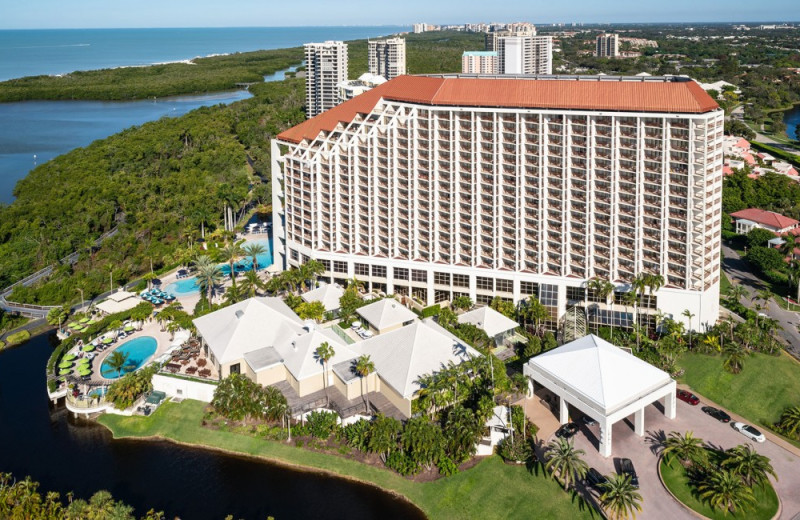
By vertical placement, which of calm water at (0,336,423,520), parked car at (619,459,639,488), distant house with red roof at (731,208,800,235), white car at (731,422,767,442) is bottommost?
calm water at (0,336,423,520)

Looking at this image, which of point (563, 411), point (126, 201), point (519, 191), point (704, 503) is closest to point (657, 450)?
point (704, 503)

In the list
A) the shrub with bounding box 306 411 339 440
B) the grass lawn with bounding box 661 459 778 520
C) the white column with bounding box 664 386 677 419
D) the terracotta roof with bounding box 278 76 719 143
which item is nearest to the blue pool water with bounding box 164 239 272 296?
the terracotta roof with bounding box 278 76 719 143

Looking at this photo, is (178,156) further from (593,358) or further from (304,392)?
(593,358)

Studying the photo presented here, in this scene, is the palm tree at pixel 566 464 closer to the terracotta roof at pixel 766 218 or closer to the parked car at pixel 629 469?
the parked car at pixel 629 469

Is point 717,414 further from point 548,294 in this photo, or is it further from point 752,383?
point 548,294

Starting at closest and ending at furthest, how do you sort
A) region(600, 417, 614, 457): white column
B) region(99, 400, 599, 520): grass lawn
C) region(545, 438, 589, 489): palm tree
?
region(99, 400, 599, 520): grass lawn
region(545, 438, 589, 489): palm tree
region(600, 417, 614, 457): white column

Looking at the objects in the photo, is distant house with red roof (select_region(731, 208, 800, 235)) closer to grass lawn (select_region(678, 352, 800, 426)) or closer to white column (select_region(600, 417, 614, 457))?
grass lawn (select_region(678, 352, 800, 426))
